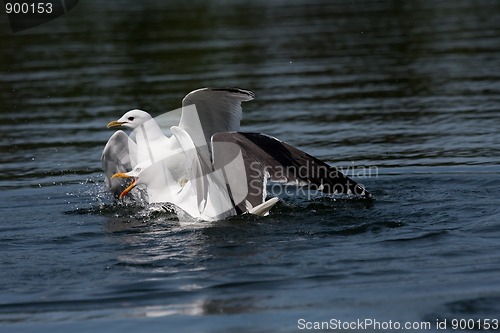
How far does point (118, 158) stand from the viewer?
440 inches

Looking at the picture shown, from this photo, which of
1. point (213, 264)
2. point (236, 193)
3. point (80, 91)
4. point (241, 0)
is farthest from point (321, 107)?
point (241, 0)

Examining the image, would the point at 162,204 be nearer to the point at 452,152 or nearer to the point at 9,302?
the point at 9,302

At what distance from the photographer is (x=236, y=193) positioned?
9.98m

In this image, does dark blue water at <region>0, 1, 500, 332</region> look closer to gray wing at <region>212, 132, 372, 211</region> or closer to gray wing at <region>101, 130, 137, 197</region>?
gray wing at <region>101, 130, 137, 197</region>

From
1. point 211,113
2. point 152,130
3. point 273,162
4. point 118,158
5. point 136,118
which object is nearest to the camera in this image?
point 273,162

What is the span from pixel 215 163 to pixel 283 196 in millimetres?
1908

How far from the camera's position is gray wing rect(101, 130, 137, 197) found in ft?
35.9

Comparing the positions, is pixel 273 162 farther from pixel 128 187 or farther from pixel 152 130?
pixel 128 187

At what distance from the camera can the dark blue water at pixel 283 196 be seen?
7.59 meters

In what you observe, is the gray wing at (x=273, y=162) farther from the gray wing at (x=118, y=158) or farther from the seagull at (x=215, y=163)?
the gray wing at (x=118, y=158)

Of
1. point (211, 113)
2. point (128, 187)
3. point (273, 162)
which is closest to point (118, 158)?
point (128, 187)

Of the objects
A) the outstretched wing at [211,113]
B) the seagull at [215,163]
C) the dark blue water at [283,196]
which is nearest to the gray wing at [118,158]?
the seagull at [215,163]

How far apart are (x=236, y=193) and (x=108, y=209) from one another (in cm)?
195

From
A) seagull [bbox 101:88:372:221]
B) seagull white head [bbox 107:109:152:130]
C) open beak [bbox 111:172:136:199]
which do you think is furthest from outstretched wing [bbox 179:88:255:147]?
open beak [bbox 111:172:136:199]
